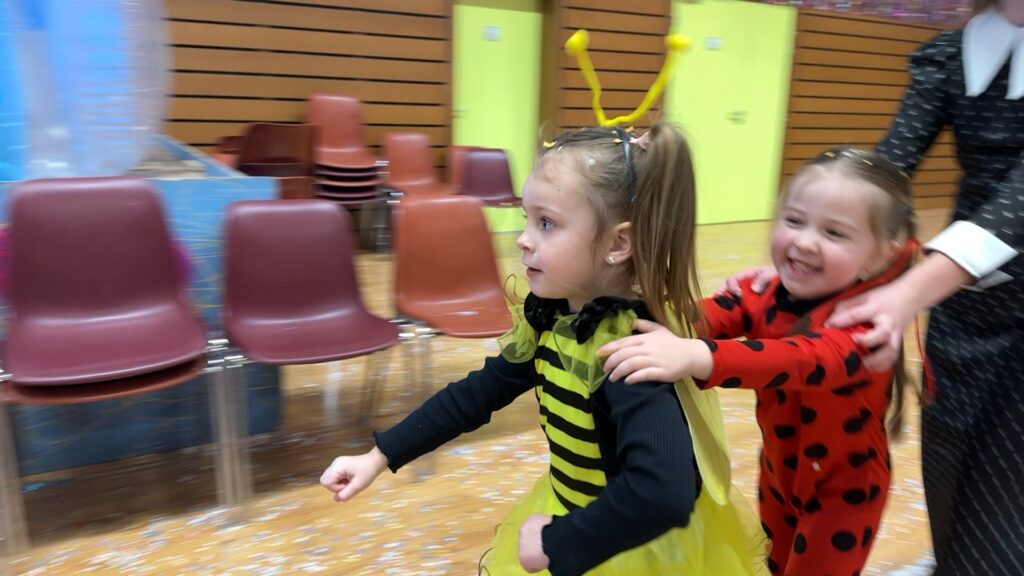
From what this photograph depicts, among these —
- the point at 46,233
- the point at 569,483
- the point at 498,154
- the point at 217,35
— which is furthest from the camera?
the point at 498,154

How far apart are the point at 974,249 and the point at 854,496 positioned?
0.41m

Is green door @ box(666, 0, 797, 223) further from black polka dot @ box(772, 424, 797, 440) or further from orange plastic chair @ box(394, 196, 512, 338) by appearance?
black polka dot @ box(772, 424, 797, 440)

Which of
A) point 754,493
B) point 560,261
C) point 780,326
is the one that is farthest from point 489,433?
point 560,261

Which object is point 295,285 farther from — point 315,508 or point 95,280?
point 315,508

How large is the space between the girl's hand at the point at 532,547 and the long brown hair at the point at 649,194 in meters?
0.31

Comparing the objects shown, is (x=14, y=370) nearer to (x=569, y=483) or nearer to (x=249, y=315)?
(x=249, y=315)

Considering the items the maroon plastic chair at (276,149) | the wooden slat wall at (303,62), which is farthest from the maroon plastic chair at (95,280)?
the wooden slat wall at (303,62)

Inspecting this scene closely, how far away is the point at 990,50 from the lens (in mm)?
1218

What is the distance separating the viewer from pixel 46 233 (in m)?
2.08

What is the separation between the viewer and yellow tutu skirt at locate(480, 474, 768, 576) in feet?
3.43

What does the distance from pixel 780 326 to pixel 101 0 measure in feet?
7.20

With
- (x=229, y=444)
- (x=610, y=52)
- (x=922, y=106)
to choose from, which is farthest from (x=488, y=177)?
(x=922, y=106)

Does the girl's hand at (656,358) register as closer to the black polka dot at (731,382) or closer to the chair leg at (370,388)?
the black polka dot at (731,382)

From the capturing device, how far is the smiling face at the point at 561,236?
A: 965mm
